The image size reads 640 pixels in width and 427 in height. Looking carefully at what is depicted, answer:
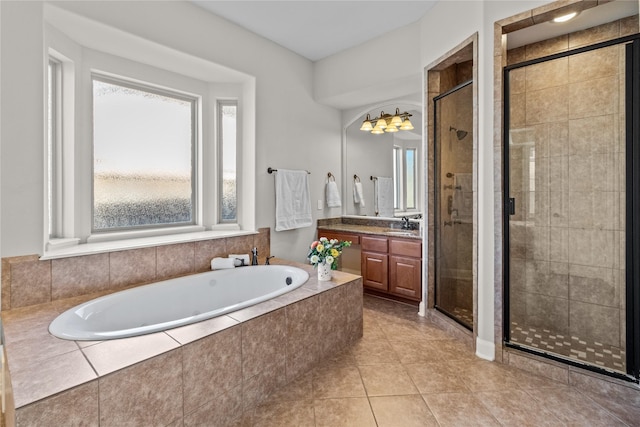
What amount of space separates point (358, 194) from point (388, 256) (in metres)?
1.09

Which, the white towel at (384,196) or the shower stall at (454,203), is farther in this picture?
the white towel at (384,196)

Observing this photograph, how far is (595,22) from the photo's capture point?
244cm

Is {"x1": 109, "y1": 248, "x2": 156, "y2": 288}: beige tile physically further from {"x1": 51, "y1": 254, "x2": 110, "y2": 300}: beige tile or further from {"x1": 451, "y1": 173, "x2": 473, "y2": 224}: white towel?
{"x1": 451, "y1": 173, "x2": 473, "y2": 224}: white towel

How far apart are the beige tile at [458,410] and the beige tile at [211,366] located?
1091 mm

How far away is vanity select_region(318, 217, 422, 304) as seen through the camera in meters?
3.24

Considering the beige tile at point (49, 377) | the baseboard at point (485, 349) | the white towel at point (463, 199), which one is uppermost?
the white towel at point (463, 199)

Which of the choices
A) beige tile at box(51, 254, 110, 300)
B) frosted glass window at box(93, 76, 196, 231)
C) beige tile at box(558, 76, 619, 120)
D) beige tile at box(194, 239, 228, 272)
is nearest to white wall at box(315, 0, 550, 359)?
beige tile at box(558, 76, 619, 120)

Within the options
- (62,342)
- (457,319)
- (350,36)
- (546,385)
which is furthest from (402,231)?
(62,342)

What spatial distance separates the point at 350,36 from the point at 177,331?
10.2 feet

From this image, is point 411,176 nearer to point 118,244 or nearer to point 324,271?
point 324,271

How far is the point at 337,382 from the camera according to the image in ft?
6.55

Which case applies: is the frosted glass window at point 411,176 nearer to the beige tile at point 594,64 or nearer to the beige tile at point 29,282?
the beige tile at point 594,64

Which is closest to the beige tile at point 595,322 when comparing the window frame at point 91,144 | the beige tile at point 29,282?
the window frame at point 91,144

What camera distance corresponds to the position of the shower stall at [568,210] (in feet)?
7.00
